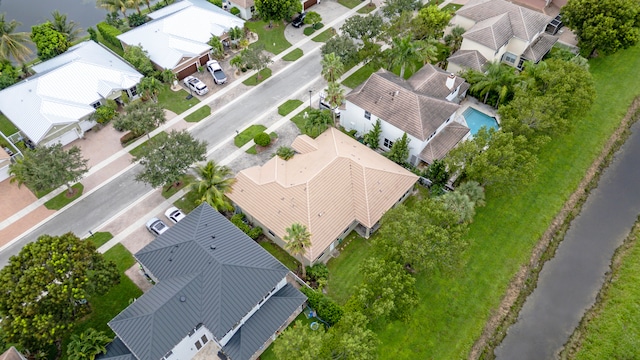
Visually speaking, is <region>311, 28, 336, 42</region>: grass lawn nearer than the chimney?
No

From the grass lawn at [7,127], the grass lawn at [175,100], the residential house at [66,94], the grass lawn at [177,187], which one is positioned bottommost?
the grass lawn at [177,187]

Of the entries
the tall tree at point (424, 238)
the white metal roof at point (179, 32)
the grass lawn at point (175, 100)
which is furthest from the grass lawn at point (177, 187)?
the tall tree at point (424, 238)

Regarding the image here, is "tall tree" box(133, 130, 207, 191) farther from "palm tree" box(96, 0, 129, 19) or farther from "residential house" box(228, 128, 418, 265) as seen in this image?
"palm tree" box(96, 0, 129, 19)

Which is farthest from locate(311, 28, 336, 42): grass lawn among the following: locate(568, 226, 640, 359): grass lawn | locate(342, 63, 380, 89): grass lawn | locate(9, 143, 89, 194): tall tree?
locate(568, 226, 640, 359): grass lawn

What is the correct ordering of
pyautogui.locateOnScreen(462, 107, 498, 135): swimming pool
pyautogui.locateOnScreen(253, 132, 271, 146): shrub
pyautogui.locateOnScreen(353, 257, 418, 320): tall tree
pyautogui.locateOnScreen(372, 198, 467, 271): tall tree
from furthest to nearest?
pyautogui.locateOnScreen(462, 107, 498, 135): swimming pool
pyautogui.locateOnScreen(253, 132, 271, 146): shrub
pyautogui.locateOnScreen(372, 198, 467, 271): tall tree
pyautogui.locateOnScreen(353, 257, 418, 320): tall tree

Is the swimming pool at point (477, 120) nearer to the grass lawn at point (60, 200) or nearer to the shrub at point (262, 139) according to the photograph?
the shrub at point (262, 139)

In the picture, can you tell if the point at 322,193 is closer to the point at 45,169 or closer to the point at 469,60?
the point at 45,169
